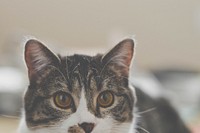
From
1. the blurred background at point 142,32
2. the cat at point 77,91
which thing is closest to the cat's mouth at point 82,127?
the cat at point 77,91

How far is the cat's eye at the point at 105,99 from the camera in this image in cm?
47

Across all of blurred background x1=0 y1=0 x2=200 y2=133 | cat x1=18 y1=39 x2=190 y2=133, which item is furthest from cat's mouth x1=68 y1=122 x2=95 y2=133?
blurred background x1=0 y1=0 x2=200 y2=133

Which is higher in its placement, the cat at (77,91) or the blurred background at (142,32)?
the cat at (77,91)

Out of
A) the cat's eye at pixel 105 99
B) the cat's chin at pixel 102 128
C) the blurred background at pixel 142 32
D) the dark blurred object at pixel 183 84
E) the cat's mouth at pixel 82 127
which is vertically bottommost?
the dark blurred object at pixel 183 84

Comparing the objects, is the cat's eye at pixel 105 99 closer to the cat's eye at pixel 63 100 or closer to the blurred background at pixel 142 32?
the cat's eye at pixel 63 100

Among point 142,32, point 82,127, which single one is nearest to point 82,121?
→ point 82,127

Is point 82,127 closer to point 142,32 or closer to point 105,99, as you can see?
point 105,99

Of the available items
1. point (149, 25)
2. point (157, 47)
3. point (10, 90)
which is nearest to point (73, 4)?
point (10, 90)

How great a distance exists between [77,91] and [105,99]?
3 cm

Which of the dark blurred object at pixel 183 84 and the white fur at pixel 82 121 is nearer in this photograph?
the white fur at pixel 82 121

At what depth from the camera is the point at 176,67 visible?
7.70 ft

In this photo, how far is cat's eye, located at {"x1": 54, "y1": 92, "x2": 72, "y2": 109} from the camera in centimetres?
46

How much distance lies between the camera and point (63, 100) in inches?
18.3

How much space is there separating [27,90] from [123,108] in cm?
12
